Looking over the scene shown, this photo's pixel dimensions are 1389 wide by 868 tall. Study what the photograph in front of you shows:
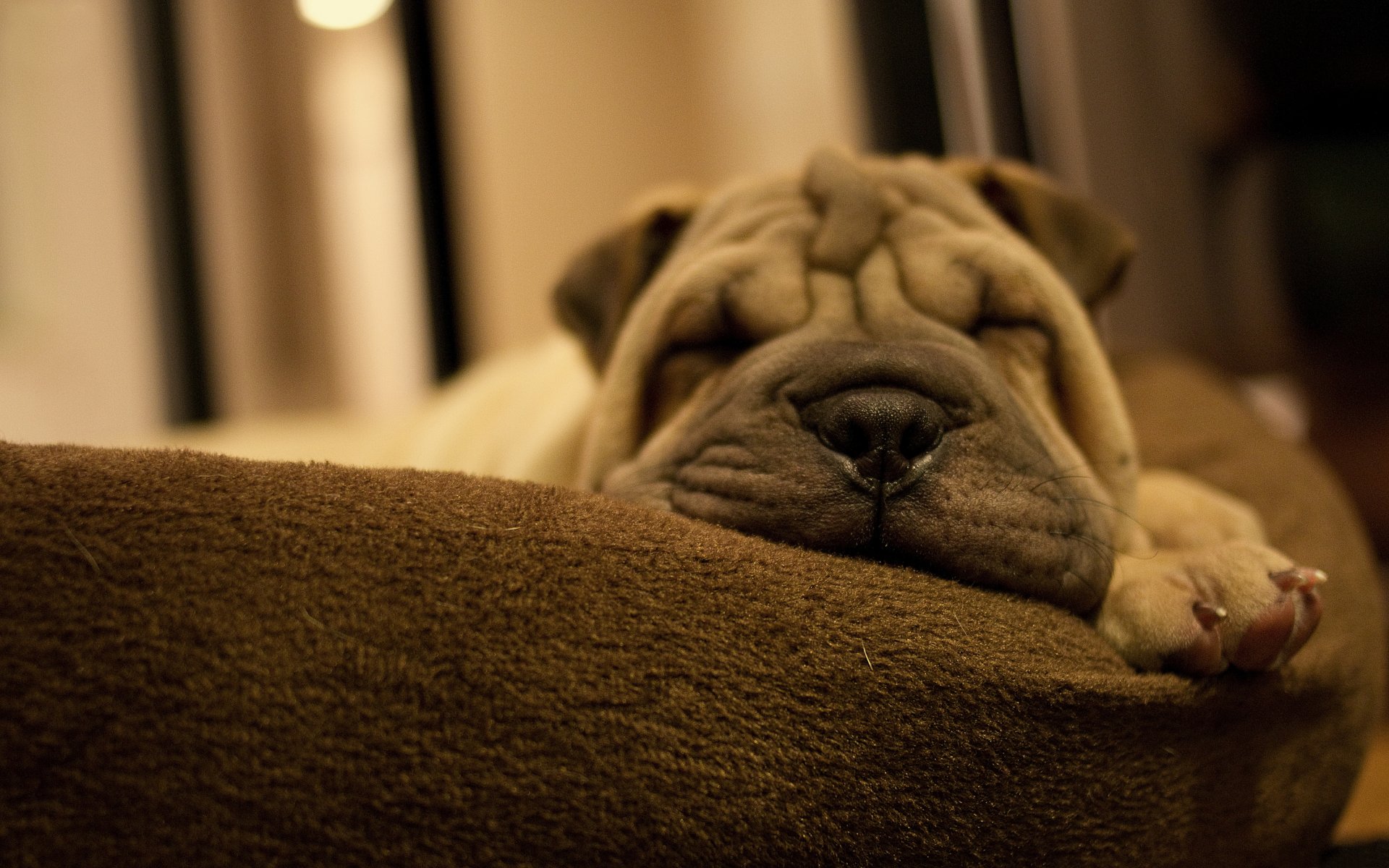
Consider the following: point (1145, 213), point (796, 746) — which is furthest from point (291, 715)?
point (1145, 213)

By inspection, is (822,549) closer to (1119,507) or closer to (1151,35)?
(1119,507)

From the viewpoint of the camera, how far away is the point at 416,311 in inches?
216

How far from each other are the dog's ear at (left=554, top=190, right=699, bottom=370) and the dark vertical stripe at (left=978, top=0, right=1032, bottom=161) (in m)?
1.92

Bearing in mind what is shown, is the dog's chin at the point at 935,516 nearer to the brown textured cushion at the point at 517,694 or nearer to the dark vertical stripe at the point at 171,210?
the brown textured cushion at the point at 517,694

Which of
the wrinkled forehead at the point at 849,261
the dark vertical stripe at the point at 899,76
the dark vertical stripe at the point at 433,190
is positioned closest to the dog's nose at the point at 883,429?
the wrinkled forehead at the point at 849,261

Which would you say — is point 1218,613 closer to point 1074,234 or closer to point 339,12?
point 1074,234

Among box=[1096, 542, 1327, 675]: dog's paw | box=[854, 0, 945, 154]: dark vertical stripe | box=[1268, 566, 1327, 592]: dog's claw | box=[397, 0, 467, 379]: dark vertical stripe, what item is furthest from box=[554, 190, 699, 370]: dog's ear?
box=[397, 0, 467, 379]: dark vertical stripe

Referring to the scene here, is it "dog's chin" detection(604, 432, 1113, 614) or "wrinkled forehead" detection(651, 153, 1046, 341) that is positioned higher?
"wrinkled forehead" detection(651, 153, 1046, 341)

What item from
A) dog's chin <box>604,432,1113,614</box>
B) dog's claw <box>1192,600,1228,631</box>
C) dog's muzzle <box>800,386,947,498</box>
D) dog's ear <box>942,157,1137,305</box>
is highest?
dog's ear <box>942,157,1137,305</box>

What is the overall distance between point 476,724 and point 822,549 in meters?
0.47

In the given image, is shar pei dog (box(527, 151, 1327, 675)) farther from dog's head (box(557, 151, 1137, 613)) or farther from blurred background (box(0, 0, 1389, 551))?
blurred background (box(0, 0, 1389, 551))

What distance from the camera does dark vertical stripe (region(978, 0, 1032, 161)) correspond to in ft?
11.1

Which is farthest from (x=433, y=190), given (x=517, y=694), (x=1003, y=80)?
(x=517, y=694)

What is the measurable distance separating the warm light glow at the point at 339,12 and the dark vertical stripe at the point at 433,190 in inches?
7.9
